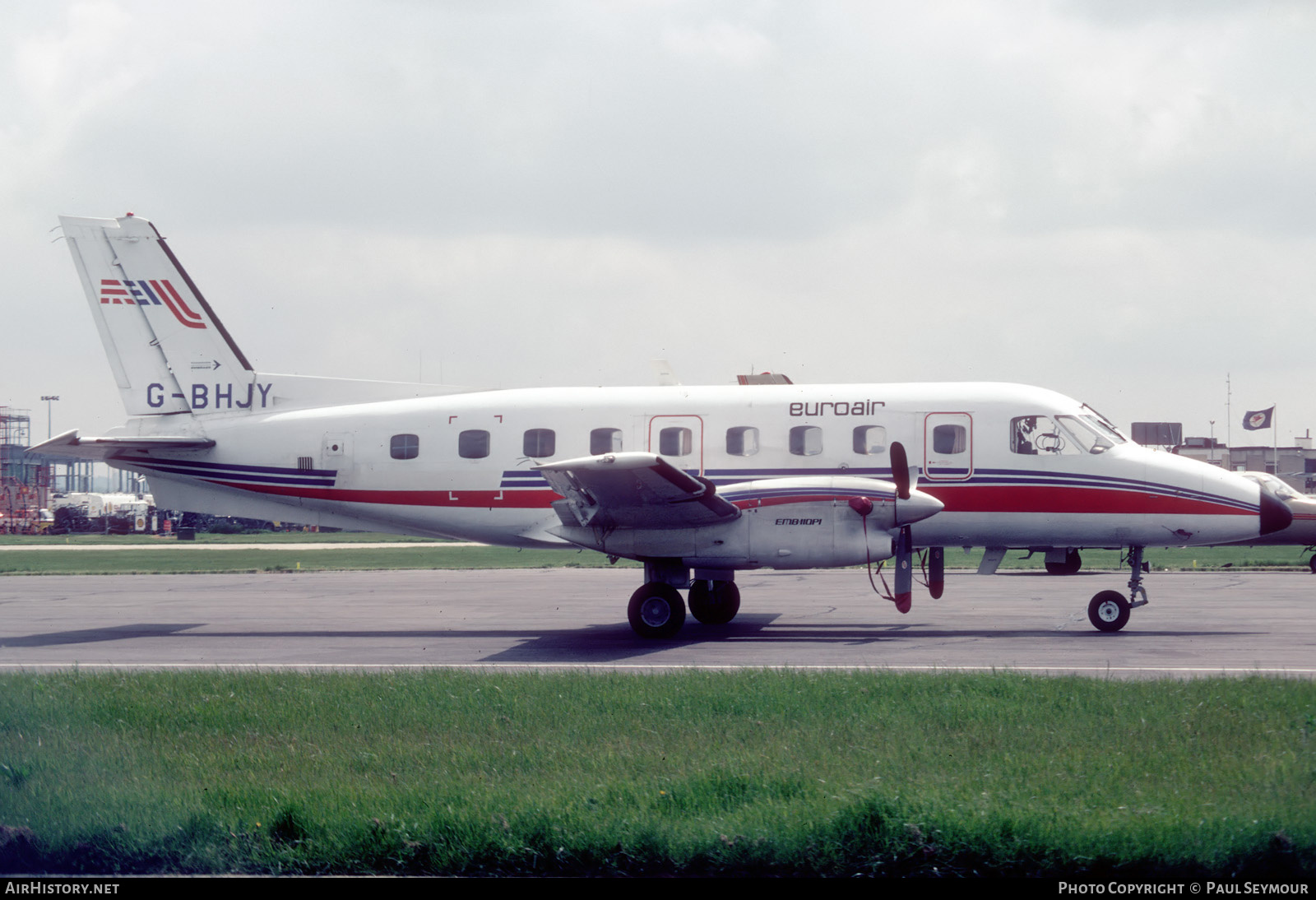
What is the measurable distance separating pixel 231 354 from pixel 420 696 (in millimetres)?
10538

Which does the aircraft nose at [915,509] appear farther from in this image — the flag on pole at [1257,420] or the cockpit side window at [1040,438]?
the flag on pole at [1257,420]

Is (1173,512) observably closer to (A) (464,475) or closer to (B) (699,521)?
(B) (699,521)

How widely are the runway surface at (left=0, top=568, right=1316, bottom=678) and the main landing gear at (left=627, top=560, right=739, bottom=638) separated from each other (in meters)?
0.26

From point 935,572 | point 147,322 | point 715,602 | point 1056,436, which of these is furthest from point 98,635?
point 1056,436

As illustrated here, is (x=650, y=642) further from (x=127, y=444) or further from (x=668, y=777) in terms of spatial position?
(x=127, y=444)

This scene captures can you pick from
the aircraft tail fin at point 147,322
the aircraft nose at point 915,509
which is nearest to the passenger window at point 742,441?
the aircraft nose at point 915,509

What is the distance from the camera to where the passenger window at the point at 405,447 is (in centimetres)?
1733

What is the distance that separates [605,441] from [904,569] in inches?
187

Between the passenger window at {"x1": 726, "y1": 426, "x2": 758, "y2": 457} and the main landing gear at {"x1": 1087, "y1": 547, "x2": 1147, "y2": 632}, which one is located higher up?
the passenger window at {"x1": 726, "y1": 426, "x2": 758, "y2": 457}

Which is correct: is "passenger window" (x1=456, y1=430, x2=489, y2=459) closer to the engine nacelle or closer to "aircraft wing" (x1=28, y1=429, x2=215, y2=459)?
the engine nacelle

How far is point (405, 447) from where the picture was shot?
17.4 metres

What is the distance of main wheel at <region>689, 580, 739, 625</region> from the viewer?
16906mm

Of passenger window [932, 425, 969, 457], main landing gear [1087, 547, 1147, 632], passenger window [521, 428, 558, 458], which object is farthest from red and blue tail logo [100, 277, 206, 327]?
main landing gear [1087, 547, 1147, 632]

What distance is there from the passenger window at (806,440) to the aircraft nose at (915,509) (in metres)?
1.82
